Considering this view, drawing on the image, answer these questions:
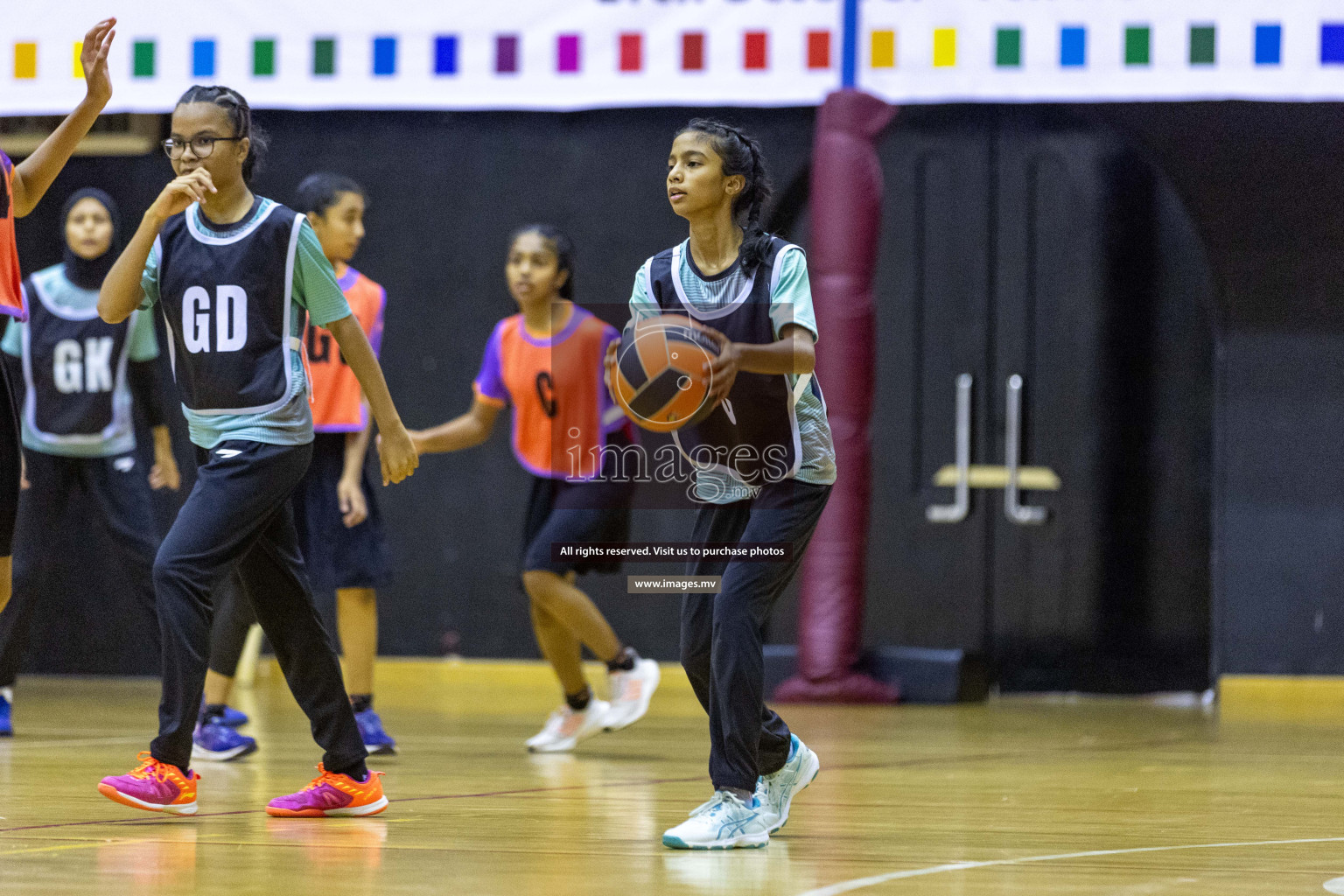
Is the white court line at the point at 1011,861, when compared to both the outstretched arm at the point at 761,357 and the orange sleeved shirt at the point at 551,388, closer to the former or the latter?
the outstretched arm at the point at 761,357

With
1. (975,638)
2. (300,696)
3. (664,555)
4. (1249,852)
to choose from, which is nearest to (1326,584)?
(975,638)

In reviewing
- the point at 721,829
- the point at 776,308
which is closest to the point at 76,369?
the point at 776,308

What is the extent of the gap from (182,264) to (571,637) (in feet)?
7.12

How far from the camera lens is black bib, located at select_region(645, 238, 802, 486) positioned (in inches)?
134

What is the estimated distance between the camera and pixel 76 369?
5953 mm

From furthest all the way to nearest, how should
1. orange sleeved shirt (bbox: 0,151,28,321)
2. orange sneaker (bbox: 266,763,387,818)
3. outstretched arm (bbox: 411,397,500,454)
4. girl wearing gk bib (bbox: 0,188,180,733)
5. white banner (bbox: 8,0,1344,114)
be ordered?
white banner (bbox: 8,0,1344,114), girl wearing gk bib (bbox: 0,188,180,733), outstretched arm (bbox: 411,397,500,454), orange sleeved shirt (bbox: 0,151,28,321), orange sneaker (bbox: 266,763,387,818)

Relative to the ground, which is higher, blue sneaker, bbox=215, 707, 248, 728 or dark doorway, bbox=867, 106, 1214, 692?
dark doorway, bbox=867, 106, 1214, 692

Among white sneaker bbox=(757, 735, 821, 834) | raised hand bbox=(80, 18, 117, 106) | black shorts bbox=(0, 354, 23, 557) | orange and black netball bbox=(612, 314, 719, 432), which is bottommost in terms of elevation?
white sneaker bbox=(757, 735, 821, 834)

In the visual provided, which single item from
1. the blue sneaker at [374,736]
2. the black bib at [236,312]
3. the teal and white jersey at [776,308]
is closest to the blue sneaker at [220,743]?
the blue sneaker at [374,736]

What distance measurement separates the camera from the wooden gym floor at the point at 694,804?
2984 millimetres

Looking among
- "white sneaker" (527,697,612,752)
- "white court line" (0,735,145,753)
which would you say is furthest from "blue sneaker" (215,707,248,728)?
"white sneaker" (527,697,612,752)

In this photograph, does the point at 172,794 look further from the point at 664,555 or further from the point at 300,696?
the point at 664,555

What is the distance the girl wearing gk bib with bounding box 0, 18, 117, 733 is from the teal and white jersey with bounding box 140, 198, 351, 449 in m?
0.39

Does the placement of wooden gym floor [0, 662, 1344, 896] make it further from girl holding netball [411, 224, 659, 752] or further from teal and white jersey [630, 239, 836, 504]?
teal and white jersey [630, 239, 836, 504]
